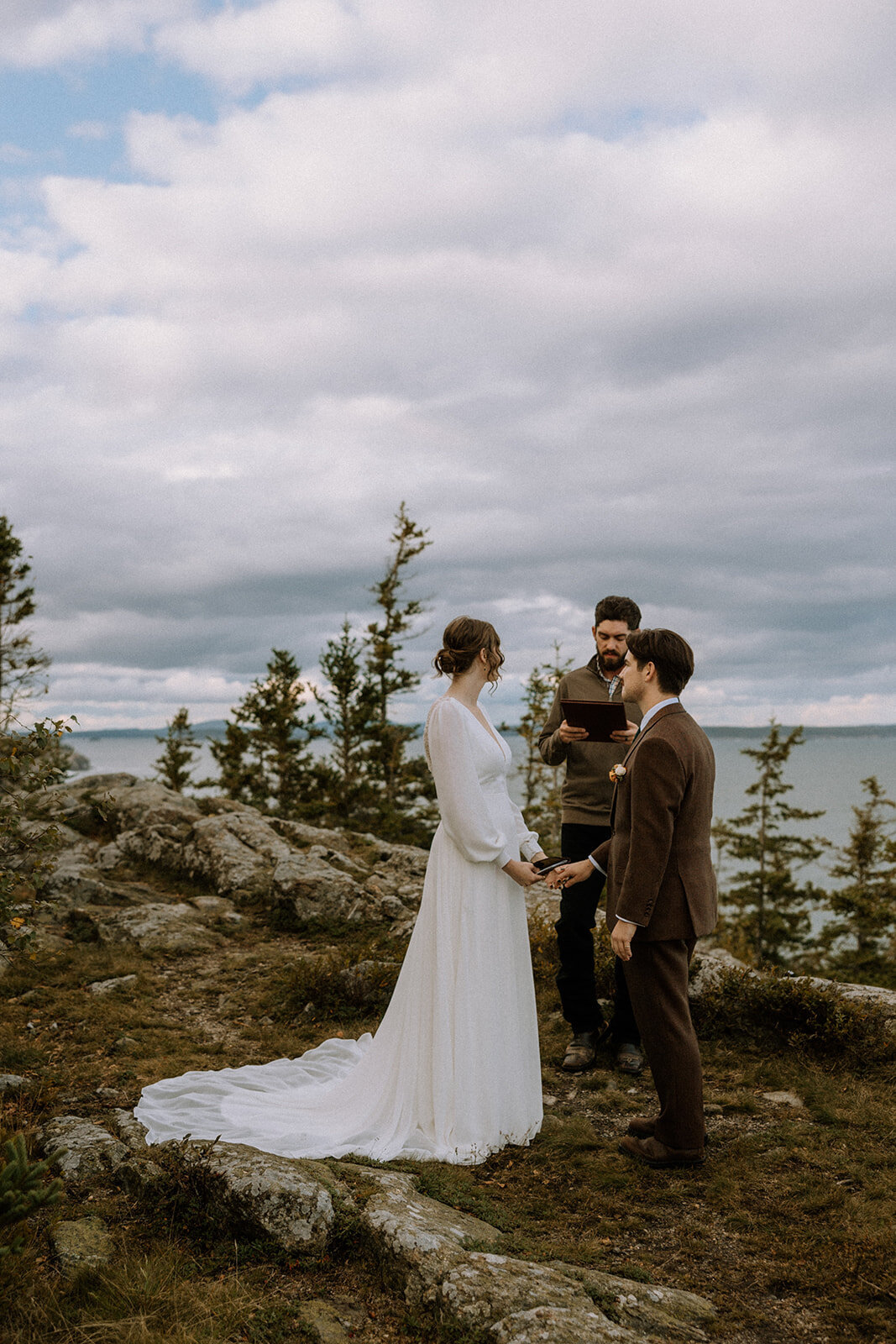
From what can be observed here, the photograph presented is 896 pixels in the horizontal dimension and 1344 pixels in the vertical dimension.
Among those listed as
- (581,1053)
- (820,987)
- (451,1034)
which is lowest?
(581,1053)

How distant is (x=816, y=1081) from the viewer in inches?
245

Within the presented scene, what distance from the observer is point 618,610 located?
6.69m

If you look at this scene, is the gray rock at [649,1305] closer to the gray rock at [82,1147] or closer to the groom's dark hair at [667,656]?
the gray rock at [82,1147]

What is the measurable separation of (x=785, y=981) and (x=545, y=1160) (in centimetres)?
288

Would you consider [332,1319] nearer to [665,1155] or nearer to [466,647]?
[665,1155]

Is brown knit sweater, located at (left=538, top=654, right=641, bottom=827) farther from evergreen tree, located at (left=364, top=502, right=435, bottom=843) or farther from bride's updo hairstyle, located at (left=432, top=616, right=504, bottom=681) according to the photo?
evergreen tree, located at (left=364, top=502, right=435, bottom=843)

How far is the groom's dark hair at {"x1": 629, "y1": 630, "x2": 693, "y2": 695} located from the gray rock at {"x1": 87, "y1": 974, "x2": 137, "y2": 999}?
6602mm

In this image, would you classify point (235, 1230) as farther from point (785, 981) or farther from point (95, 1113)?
point (785, 981)

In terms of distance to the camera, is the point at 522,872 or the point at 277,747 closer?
the point at 522,872

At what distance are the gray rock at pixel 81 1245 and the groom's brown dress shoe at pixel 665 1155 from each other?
9.56 ft

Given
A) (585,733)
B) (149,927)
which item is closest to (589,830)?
(585,733)

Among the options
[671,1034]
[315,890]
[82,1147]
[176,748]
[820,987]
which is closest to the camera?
[82,1147]

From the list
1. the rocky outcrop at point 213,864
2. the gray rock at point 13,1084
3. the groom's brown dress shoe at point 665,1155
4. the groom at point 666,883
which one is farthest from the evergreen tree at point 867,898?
the gray rock at point 13,1084

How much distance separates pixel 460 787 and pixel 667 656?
1.50 m
